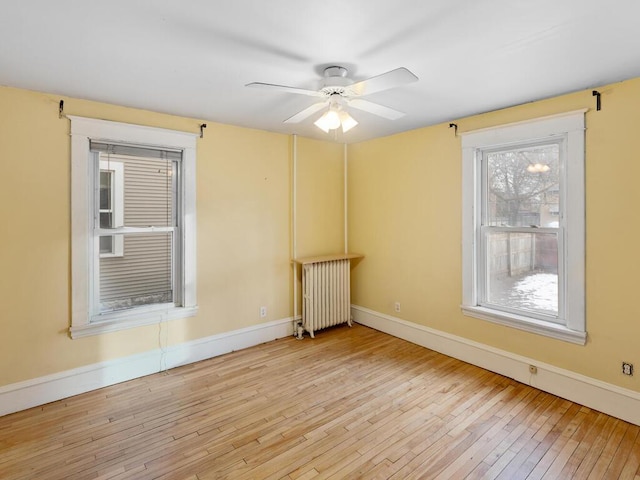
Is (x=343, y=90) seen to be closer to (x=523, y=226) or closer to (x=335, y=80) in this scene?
(x=335, y=80)

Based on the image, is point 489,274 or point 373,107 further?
point 489,274

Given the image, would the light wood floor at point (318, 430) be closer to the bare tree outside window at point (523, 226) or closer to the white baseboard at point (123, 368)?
the white baseboard at point (123, 368)

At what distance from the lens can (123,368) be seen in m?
2.97

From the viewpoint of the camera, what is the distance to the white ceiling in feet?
5.13

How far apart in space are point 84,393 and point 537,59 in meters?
4.12

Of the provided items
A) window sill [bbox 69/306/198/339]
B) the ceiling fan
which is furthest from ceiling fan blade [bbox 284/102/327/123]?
window sill [bbox 69/306/198/339]

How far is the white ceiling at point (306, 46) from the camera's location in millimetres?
1564

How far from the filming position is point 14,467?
6.48 ft

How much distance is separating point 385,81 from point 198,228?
7.67ft

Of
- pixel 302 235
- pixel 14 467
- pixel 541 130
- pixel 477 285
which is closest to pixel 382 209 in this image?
pixel 302 235

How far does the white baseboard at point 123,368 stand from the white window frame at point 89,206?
0.31 metres

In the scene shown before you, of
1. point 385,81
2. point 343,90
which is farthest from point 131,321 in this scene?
point 385,81

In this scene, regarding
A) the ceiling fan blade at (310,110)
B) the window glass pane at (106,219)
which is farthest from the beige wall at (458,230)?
the window glass pane at (106,219)

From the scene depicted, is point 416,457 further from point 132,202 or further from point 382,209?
point 132,202
